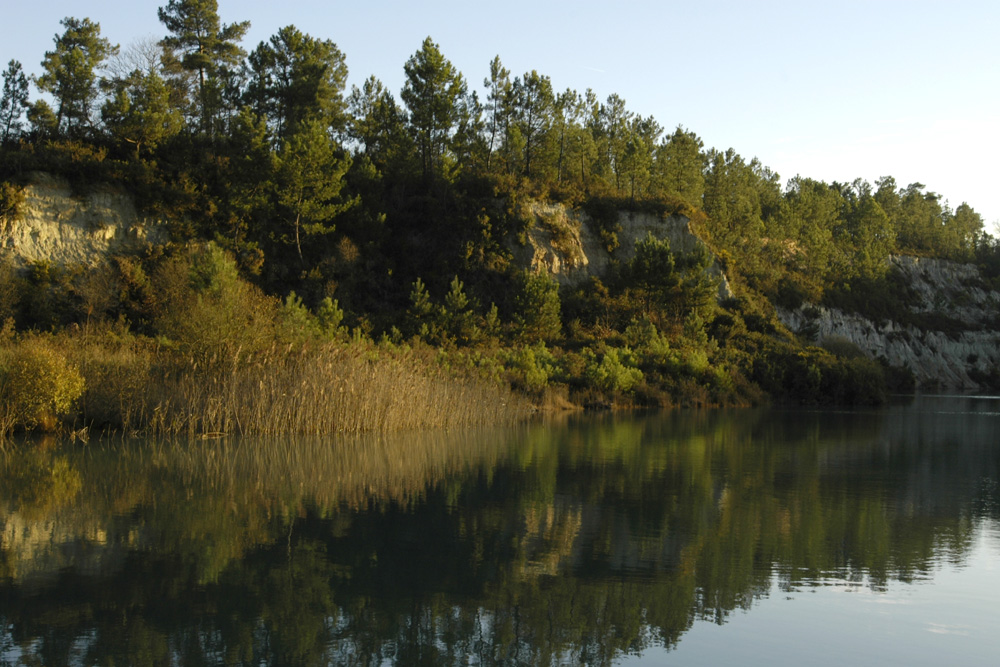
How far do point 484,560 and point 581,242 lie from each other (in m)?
49.5

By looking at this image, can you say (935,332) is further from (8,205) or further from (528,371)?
(8,205)

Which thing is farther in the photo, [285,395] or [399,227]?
[399,227]

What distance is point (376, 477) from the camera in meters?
17.1

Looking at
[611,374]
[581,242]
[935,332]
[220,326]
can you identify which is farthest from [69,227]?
[935,332]

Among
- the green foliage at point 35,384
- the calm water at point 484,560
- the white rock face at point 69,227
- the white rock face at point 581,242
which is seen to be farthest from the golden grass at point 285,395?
the white rock face at point 581,242

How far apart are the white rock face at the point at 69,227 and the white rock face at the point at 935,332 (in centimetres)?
4401

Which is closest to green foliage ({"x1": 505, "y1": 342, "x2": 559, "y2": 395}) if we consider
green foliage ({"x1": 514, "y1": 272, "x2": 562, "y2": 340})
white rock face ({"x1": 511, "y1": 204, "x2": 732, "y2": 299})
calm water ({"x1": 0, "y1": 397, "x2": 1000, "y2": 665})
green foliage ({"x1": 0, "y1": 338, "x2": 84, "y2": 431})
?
green foliage ({"x1": 514, "y1": 272, "x2": 562, "y2": 340})

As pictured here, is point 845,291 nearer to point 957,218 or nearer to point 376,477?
point 957,218

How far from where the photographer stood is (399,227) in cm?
5900

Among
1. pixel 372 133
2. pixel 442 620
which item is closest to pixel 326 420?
pixel 442 620

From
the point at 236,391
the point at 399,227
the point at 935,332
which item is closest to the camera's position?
the point at 236,391

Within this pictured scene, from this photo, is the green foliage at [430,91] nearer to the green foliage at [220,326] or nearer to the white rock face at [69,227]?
the white rock face at [69,227]

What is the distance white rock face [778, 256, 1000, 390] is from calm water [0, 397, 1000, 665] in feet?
162

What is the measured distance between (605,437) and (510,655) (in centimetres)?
1916
